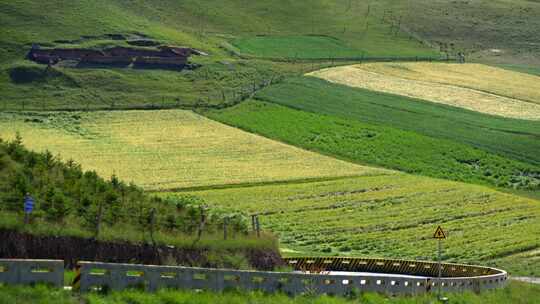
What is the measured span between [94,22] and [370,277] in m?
91.0

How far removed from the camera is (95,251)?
29875 mm

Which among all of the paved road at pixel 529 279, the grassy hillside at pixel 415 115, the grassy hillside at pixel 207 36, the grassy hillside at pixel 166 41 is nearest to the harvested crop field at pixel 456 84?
the grassy hillside at pixel 415 115

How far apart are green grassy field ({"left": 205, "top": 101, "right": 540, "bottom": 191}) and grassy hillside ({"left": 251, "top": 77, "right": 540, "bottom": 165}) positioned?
80.3 inches

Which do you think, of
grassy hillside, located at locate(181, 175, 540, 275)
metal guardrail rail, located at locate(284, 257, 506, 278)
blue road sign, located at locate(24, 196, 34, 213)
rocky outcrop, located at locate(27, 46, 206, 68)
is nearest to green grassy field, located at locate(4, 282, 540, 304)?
blue road sign, located at locate(24, 196, 34, 213)

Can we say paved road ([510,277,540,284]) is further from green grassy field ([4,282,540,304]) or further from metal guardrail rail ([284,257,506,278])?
green grassy field ([4,282,540,304])

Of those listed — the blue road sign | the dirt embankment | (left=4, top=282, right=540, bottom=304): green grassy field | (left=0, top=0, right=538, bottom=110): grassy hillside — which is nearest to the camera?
(left=4, top=282, right=540, bottom=304): green grassy field

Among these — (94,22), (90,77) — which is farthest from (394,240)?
(94,22)

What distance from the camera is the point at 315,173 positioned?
7588 centimetres

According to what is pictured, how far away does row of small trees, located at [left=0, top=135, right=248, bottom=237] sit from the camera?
30.1 meters

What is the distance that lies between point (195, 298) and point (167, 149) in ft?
169

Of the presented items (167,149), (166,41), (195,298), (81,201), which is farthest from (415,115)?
(195,298)

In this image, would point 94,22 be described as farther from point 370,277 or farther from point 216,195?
point 370,277

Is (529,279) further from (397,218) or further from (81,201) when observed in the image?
(81,201)

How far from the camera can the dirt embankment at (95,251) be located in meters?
28.1
